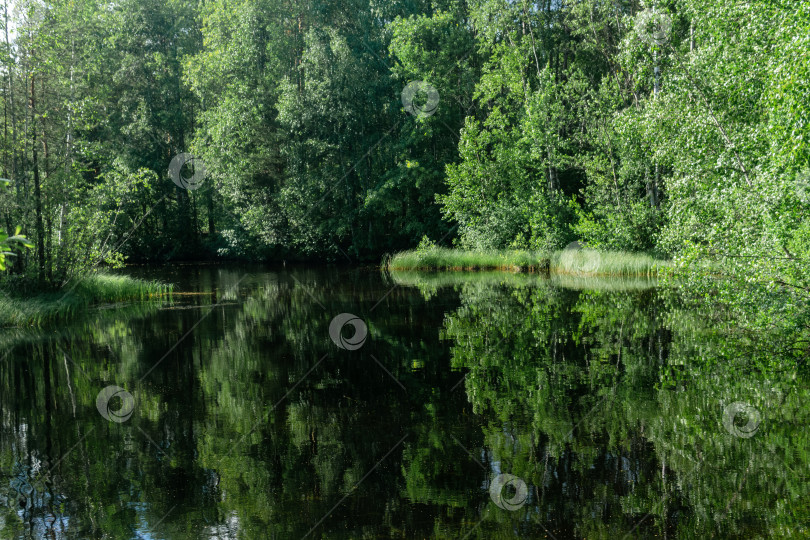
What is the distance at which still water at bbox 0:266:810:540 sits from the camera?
451cm

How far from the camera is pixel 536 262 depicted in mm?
27547

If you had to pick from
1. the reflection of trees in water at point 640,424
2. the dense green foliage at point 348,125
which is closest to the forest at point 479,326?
the reflection of trees in water at point 640,424

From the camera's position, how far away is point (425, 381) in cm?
832

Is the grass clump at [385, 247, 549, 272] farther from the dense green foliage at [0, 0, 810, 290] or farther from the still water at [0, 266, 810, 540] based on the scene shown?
the still water at [0, 266, 810, 540]

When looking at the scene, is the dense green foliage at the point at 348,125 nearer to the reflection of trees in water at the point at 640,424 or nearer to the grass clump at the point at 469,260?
the grass clump at the point at 469,260

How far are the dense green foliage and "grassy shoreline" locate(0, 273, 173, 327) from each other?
1.91ft

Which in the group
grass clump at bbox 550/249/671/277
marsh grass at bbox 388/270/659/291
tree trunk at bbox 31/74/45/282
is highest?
tree trunk at bbox 31/74/45/282

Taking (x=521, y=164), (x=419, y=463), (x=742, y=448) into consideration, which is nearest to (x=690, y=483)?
(x=742, y=448)

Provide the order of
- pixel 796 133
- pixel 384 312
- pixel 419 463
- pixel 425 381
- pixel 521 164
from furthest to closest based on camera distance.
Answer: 1. pixel 521 164
2. pixel 384 312
3. pixel 425 381
4. pixel 796 133
5. pixel 419 463

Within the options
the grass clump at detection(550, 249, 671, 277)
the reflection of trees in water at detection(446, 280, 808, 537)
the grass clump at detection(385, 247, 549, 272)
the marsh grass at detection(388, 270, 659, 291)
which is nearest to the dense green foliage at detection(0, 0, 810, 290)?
the grass clump at detection(385, 247, 549, 272)

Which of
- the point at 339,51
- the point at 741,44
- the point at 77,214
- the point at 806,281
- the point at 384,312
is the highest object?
the point at 339,51

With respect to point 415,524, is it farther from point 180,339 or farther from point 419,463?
point 180,339

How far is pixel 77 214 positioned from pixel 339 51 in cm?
1954

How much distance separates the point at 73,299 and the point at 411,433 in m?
13.0
